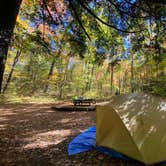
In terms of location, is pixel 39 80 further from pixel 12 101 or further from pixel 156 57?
pixel 156 57

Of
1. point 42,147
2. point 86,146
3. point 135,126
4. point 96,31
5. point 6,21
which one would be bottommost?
point 42,147

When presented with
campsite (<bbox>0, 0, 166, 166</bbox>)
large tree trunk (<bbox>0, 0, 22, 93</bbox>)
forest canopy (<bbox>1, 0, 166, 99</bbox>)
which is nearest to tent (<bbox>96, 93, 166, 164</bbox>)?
campsite (<bbox>0, 0, 166, 166</bbox>)

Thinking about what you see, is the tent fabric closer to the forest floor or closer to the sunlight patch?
the forest floor

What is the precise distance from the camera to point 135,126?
4.32 meters

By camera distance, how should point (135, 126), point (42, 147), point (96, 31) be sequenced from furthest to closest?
point (96, 31) < point (42, 147) < point (135, 126)

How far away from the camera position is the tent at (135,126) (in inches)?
159

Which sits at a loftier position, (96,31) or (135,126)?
(96,31)

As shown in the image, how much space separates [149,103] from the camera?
4867 millimetres

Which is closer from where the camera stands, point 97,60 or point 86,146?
point 86,146

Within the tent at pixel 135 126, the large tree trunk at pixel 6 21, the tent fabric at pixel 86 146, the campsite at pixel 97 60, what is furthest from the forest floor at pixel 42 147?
the large tree trunk at pixel 6 21

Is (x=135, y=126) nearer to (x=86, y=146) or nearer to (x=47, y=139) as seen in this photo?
(x=86, y=146)

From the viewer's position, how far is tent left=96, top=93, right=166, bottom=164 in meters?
4.05

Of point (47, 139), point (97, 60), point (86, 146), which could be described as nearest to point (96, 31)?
point (97, 60)

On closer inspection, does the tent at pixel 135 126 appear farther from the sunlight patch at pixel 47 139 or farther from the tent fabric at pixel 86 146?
the sunlight patch at pixel 47 139
